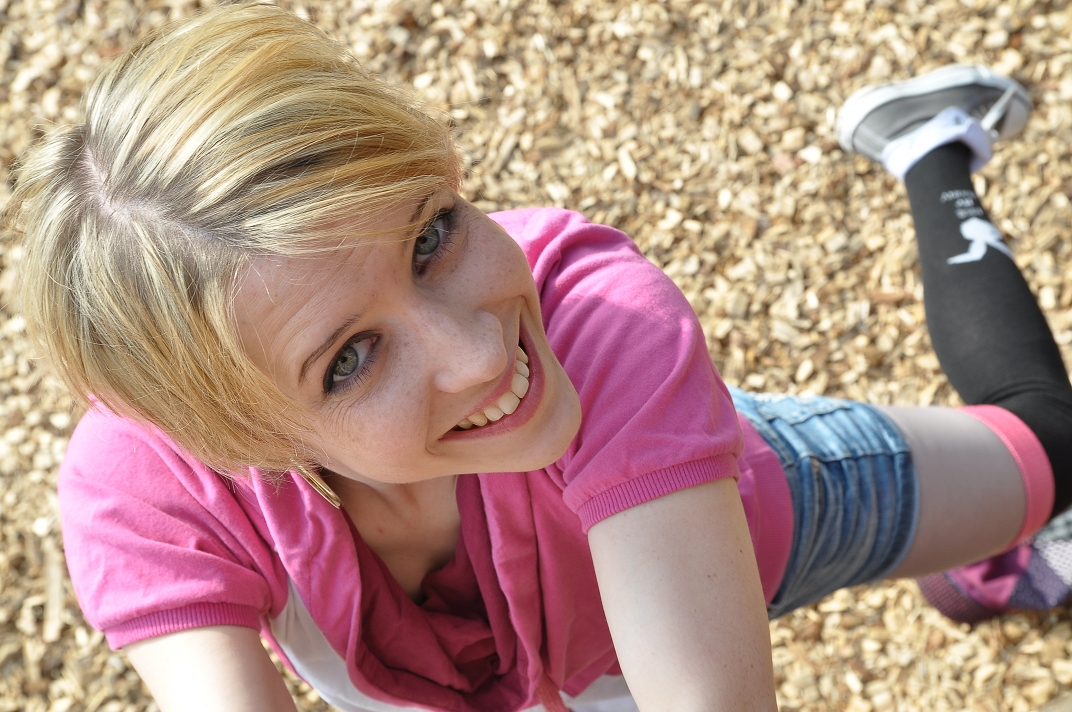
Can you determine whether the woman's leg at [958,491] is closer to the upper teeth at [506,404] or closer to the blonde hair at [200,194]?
the upper teeth at [506,404]

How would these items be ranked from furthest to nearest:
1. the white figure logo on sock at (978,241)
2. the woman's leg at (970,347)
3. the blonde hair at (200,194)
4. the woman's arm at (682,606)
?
the white figure logo on sock at (978,241) → the woman's leg at (970,347) → the woman's arm at (682,606) → the blonde hair at (200,194)

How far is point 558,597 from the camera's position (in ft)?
4.74

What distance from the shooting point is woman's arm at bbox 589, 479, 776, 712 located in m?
1.21

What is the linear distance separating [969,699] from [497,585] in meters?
1.47

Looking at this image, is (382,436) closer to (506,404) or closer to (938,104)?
(506,404)

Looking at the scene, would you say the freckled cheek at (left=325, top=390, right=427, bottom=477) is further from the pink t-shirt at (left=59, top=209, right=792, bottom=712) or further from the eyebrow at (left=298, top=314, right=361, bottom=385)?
the pink t-shirt at (left=59, top=209, right=792, bottom=712)

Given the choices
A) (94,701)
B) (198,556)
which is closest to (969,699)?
(198,556)

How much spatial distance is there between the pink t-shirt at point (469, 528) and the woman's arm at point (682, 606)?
4 cm

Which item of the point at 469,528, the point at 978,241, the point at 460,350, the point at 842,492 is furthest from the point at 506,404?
the point at 978,241

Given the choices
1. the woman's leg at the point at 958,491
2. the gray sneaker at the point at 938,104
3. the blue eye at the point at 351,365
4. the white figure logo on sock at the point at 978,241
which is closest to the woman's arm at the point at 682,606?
the blue eye at the point at 351,365

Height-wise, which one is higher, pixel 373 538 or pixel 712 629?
pixel 712 629

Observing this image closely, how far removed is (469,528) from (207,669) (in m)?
0.44

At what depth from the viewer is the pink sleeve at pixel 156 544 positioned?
1.32 metres

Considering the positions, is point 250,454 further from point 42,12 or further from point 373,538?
point 42,12
